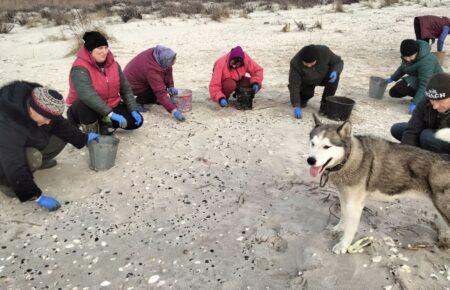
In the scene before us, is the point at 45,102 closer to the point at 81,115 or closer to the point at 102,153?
the point at 102,153

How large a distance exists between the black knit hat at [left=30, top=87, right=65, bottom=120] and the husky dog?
2.21 meters

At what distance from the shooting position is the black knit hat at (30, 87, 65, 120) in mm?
3154

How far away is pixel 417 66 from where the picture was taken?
18.9 ft

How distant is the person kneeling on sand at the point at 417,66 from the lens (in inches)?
220

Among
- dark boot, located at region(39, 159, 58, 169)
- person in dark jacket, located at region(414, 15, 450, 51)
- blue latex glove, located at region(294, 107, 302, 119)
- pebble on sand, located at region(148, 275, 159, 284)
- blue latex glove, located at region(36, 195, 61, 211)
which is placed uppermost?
person in dark jacket, located at region(414, 15, 450, 51)

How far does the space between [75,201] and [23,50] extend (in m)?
8.66

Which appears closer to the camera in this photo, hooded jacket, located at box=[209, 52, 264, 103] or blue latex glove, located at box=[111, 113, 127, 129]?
blue latex glove, located at box=[111, 113, 127, 129]

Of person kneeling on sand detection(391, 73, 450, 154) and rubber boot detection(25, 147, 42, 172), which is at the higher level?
person kneeling on sand detection(391, 73, 450, 154)

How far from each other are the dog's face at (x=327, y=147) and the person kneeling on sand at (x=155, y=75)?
303 centimetres

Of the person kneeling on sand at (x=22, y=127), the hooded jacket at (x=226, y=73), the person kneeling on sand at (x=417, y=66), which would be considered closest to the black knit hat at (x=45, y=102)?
the person kneeling on sand at (x=22, y=127)

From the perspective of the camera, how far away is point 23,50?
412 inches

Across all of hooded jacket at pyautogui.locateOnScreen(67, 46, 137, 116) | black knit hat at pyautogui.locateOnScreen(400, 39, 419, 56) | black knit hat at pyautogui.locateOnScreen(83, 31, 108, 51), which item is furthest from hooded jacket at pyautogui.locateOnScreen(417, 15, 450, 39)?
black knit hat at pyautogui.locateOnScreen(83, 31, 108, 51)

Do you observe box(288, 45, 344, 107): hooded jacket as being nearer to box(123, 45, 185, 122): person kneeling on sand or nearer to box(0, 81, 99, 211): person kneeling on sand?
box(123, 45, 185, 122): person kneeling on sand

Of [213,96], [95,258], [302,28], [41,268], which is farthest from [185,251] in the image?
[302,28]
